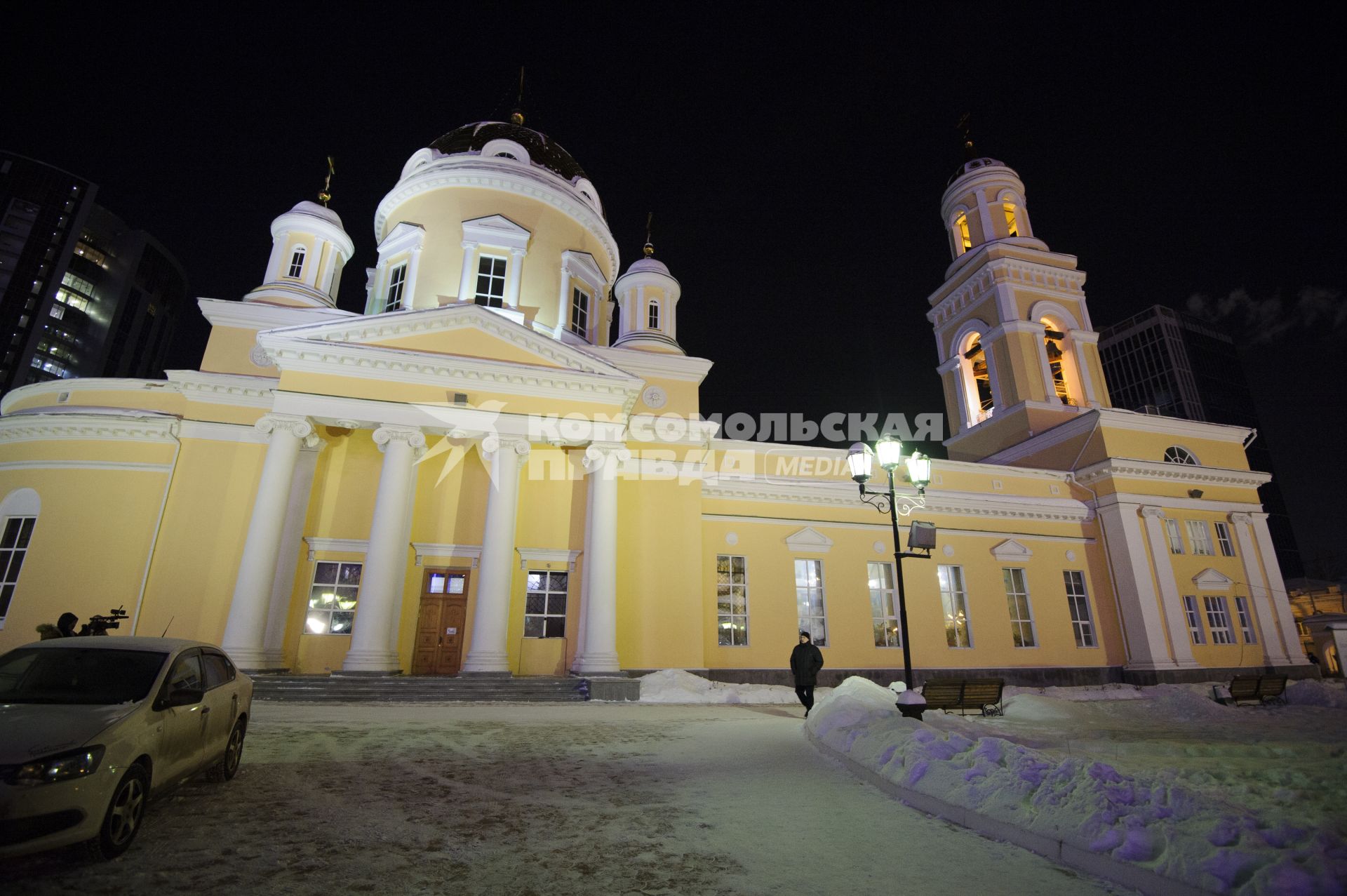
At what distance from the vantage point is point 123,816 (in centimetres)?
388

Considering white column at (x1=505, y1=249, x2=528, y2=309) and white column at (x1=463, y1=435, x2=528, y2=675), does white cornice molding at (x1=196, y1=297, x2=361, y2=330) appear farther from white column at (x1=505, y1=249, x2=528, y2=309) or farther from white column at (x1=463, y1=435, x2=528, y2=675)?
white column at (x1=463, y1=435, x2=528, y2=675)

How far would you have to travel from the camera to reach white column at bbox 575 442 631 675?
1425 centimetres

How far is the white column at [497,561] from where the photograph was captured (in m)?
13.6

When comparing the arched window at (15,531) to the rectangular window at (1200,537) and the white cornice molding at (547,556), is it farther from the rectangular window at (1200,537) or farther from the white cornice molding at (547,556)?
the rectangular window at (1200,537)

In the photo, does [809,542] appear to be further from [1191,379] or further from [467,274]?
[1191,379]

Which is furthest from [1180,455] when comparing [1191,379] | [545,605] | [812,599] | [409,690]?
[1191,379]

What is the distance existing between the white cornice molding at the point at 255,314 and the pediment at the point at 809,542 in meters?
13.7

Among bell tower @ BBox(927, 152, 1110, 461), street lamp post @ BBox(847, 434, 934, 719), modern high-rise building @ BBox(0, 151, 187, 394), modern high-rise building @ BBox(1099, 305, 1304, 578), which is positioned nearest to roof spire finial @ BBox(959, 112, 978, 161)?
bell tower @ BBox(927, 152, 1110, 461)

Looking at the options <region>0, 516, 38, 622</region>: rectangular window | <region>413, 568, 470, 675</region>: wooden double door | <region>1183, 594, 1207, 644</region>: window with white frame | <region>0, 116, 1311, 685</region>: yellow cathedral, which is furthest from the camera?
<region>1183, 594, 1207, 644</region>: window with white frame

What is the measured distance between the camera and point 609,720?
33.7 feet

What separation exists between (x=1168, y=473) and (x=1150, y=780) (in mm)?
20110

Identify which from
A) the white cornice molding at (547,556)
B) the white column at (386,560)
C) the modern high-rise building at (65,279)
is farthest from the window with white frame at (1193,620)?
the modern high-rise building at (65,279)

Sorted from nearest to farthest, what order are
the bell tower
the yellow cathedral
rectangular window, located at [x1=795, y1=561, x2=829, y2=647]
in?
1. the yellow cathedral
2. rectangular window, located at [x1=795, y1=561, x2=829, y2=647]
3. the bell tower

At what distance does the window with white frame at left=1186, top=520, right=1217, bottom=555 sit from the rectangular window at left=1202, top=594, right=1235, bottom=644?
4.72 feet
